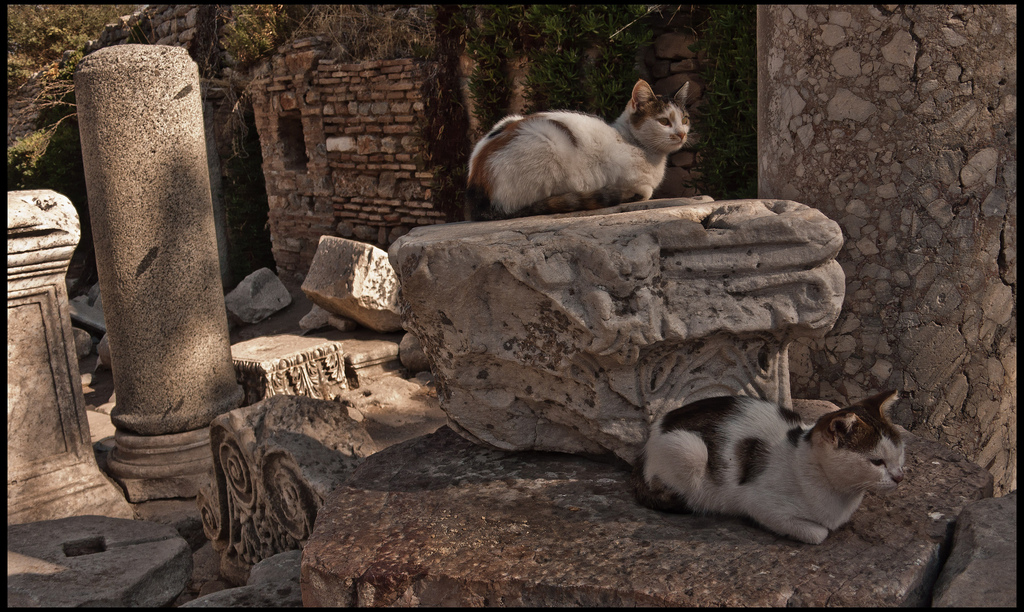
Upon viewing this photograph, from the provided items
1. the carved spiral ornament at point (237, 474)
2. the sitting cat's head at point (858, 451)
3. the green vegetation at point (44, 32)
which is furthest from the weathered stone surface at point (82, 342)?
the sitting cat's head at point (858, 451)

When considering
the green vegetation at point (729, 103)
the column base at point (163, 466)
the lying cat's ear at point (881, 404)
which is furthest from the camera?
the green vegetation at point (729, 103)

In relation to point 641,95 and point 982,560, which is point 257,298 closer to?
point 641,95

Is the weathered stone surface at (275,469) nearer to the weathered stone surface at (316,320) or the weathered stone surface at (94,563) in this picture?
the weathered stone surface at (94,563)

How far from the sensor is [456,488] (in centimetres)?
263

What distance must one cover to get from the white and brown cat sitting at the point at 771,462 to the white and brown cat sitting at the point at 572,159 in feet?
3.58

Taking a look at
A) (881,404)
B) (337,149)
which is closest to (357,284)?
(337,149)

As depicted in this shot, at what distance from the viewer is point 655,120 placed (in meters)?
3.29

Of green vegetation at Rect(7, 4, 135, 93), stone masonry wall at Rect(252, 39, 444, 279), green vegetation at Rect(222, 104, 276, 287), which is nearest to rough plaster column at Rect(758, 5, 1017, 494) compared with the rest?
stone masonry wall at Rect(252, 39, 444, 279)

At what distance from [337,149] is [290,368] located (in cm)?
338

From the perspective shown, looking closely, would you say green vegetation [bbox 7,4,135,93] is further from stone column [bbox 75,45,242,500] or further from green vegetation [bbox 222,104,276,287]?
stone column [bbox 75,45,242,500]

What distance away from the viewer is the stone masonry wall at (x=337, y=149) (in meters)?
7.80

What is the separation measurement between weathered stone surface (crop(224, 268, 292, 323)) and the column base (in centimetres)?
342

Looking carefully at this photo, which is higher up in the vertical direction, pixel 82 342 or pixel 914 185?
pixel 914 185

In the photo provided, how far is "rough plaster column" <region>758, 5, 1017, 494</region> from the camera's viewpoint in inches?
118
